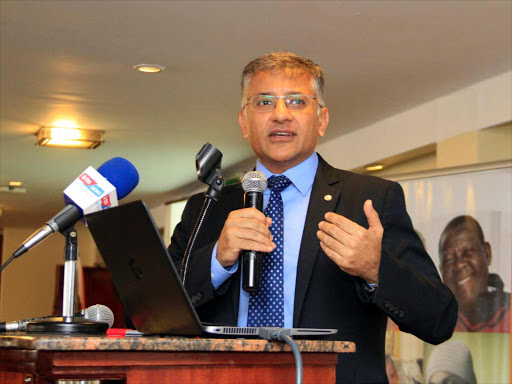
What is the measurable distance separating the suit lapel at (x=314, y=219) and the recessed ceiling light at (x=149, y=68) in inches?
147

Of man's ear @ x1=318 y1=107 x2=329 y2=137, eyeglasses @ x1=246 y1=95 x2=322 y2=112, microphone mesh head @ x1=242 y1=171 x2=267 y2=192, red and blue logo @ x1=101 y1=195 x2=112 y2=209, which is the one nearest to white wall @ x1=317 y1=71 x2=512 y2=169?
man's ear @ x1=318 y1=107 x2=329 y2=137

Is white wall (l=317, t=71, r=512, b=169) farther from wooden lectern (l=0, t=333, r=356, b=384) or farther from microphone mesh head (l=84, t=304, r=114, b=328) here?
wooden lectern (l=0, t=333, r=356, b=384)

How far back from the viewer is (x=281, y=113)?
228cm

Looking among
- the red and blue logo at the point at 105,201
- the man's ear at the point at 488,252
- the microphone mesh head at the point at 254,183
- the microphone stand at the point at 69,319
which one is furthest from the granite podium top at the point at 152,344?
the man's ear at the point at 488,252

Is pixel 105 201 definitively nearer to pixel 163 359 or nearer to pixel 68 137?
pixel 163 359

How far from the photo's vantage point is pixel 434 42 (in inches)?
203

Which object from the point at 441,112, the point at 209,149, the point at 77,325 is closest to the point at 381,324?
the point at 209,149

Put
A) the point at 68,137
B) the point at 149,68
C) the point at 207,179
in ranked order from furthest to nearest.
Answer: the point at 68,137 < the point at 149,68 < the point at 207,179

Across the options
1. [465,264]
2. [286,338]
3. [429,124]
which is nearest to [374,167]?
[429,124]

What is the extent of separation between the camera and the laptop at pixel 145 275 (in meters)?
1.38

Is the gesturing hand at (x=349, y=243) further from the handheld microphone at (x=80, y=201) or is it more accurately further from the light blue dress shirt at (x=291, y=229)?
the handheld microphone at (x=80, y=201)

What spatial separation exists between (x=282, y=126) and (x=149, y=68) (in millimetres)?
3805

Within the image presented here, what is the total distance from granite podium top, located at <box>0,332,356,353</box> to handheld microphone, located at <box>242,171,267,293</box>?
28 cm

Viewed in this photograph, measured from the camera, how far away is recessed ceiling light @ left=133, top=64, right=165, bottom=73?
587 centimetres
